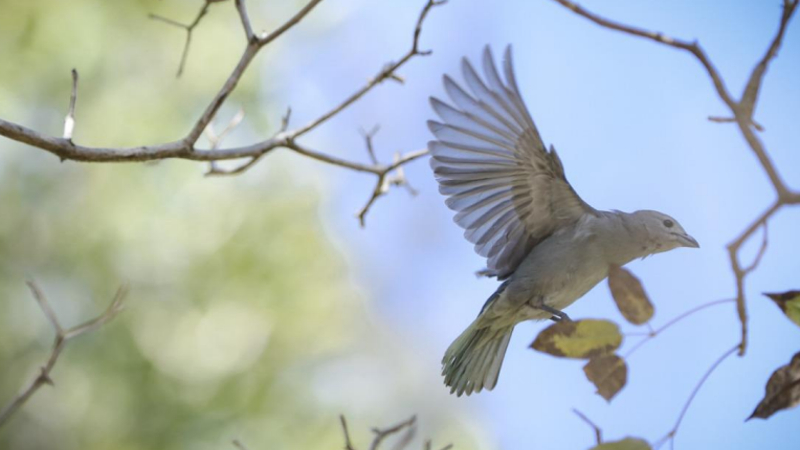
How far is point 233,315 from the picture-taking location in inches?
A: 276

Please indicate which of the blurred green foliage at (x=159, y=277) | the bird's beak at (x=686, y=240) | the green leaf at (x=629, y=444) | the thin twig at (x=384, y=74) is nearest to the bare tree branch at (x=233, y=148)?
the thin twig at (x=384, y=74)

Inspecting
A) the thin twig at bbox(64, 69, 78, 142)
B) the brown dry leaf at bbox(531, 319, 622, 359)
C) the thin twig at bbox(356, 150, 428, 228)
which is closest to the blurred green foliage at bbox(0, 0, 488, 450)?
the thin twig at bbox(356, 150, 428, 228)

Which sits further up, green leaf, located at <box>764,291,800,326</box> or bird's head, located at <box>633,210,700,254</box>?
bird's head, located at <box>633,210,700,254</box>

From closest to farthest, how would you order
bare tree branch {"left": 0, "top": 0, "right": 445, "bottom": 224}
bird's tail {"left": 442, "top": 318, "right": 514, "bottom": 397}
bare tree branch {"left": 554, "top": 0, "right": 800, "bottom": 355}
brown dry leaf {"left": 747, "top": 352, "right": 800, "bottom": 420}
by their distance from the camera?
bare tree branch {"left": 554, "top": 0, "right": 800, "bottom": 355}
brown dry leaf {"left": 747, "top": 352, "right": 800, "bottom": 420}
bare tree branch {"left": 0, "top": 0, "right": 445, "bottom": 224}
bird's tail {"left": 442, "top": 318, "right": 514, "bottom": 397}

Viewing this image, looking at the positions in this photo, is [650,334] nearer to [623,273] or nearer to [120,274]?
[623,273]

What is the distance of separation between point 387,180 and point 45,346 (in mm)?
4619

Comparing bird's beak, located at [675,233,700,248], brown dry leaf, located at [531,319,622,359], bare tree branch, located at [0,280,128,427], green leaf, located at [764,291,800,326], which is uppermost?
bare tree branch, located at [0,280,128,427]

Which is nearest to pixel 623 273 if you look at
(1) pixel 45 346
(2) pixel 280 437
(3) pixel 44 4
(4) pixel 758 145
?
(4) pixel 758 145

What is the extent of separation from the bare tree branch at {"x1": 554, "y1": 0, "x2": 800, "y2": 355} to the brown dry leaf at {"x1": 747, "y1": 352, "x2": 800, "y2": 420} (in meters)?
0.24

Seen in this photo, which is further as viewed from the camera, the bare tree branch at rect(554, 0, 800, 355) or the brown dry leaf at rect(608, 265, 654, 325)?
the brown dry leaf at rect(608, 265, 654, 325)

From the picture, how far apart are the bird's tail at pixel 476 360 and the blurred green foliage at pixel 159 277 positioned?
3.61 metres

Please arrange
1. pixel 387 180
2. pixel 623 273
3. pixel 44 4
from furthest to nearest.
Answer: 1. pixel 44 4
2. pixel 387 180
3. pixel 623 273

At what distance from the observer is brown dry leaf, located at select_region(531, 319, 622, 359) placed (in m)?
1.49

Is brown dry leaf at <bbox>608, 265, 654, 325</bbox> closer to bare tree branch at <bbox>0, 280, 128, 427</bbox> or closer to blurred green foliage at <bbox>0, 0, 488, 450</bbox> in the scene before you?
bare tree branch at <bbox>0, 280, 128, 427</bbox>
